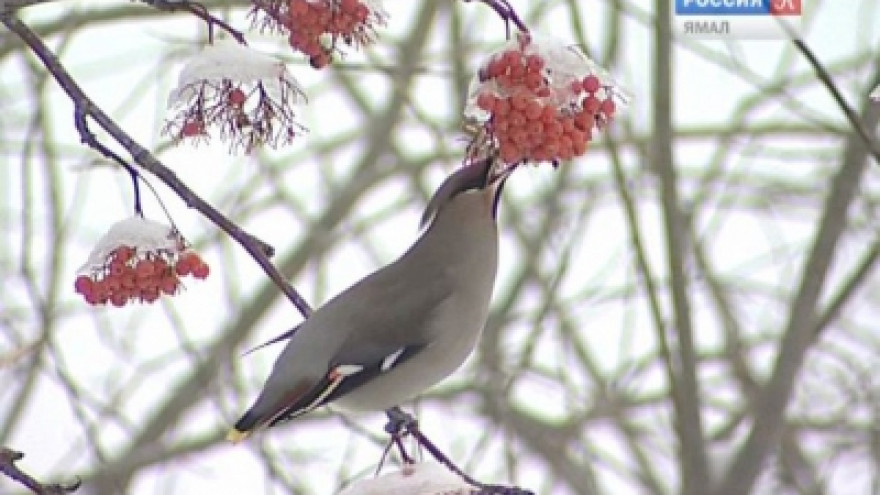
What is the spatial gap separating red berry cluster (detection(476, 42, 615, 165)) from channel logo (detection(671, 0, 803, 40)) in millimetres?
Result: 1864

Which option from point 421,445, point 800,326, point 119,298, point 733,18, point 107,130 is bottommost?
point 421,445

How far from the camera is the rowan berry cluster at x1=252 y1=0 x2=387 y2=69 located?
4.96ft

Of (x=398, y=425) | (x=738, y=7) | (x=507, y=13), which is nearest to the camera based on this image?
(x=507, y=13)

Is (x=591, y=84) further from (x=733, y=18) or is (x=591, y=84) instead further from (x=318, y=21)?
(x=733, y=18)

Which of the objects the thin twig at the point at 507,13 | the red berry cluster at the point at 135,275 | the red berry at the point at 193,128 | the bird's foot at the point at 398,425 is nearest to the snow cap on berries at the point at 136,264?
the red berry cluster at the point at 135,275

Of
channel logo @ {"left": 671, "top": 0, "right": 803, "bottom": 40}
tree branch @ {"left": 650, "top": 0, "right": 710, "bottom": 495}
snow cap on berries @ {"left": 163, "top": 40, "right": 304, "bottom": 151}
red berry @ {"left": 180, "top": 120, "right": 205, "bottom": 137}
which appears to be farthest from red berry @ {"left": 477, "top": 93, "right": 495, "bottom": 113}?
channel logo @ {"left": 671, "top": 0, "right": 803, "bottom": 40}

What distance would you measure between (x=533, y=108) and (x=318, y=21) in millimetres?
231

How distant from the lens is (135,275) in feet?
5.59

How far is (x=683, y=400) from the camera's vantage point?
2.98 m

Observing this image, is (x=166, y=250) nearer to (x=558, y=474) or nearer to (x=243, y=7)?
(x=243, y=7)

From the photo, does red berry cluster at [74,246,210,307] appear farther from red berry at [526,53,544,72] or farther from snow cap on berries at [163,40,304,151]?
red berry at [526,53,544,72]

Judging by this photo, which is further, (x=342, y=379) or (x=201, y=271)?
(x=342, y=379)

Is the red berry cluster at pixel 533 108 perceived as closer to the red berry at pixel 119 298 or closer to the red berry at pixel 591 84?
the red berry at pixel 591 84

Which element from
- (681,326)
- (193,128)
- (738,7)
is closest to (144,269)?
(193,128)
